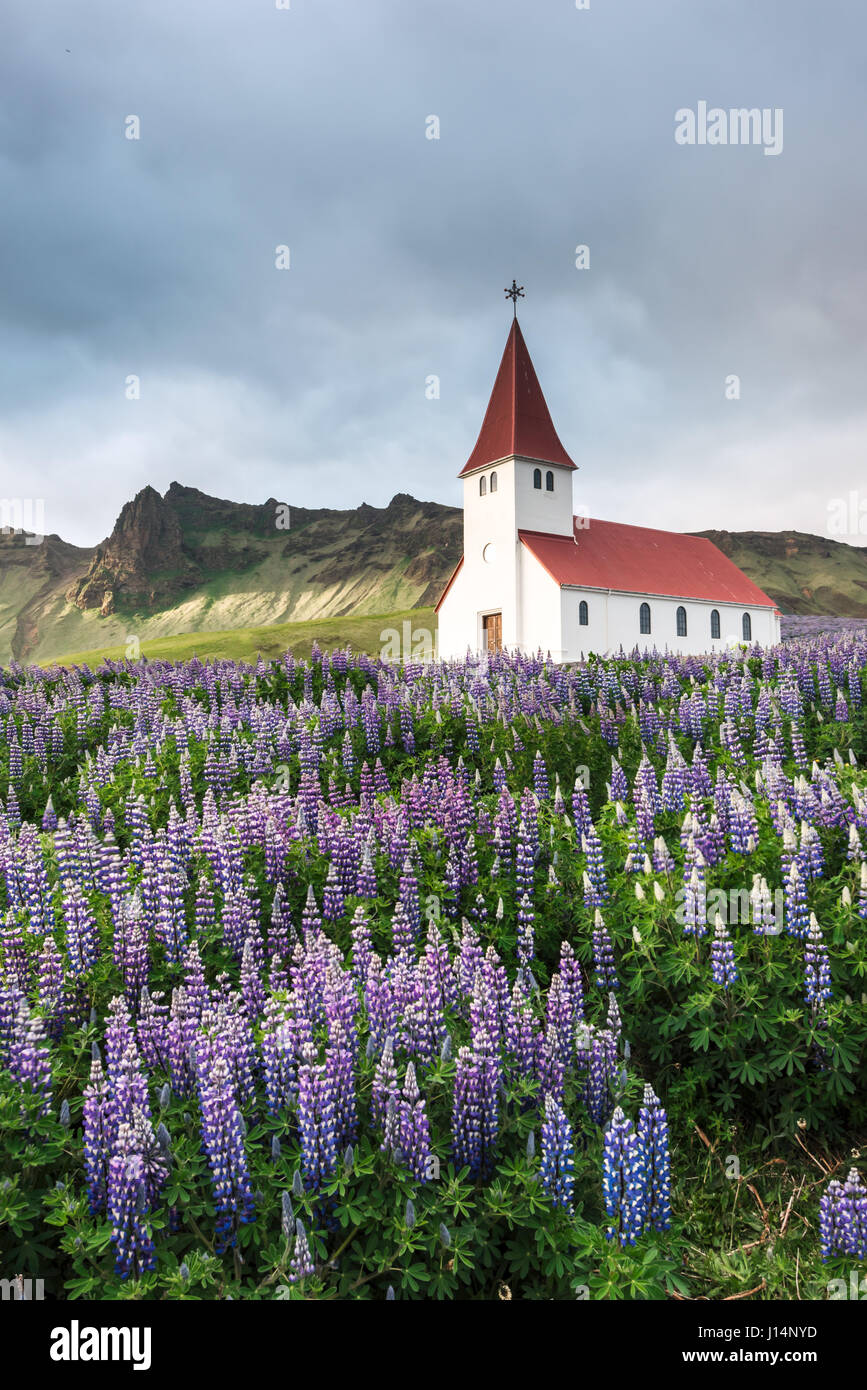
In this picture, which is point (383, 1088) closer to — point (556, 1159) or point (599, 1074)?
point (556, 1159)

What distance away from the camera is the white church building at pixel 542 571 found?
150ft

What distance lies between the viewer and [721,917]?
534 centimetres

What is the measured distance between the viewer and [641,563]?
52.1 m

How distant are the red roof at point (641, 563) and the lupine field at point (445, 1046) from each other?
38586 millimetres

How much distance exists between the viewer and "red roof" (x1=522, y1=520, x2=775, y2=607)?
153 ft

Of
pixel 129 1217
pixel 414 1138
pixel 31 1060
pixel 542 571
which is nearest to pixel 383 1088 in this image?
pixel 414 1138

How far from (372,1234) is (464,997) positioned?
146cm

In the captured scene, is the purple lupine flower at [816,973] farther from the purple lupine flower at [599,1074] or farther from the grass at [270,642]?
the grass at [270,642]

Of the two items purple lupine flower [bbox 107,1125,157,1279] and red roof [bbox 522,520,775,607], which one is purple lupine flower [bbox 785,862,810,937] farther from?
red roof [bbox 522,520,775,607]

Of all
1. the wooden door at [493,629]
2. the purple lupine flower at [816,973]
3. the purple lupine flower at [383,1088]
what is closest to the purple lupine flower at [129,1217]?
the purple lupine flower at [383,1088]

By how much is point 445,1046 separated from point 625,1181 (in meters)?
1.06

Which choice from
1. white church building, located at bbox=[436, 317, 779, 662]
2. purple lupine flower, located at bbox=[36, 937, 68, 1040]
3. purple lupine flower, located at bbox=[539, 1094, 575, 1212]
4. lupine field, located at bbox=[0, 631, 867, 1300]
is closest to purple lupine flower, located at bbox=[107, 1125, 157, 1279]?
lupine field, located at bbox=[0, 631, 867, 1300]

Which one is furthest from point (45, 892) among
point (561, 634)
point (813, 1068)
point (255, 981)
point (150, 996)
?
point (561, 634)

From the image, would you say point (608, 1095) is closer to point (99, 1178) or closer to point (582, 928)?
point (582, 928)
